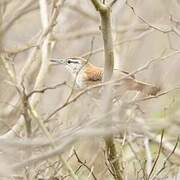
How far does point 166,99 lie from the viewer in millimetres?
4762

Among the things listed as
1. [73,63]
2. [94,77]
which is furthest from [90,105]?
[73,63]

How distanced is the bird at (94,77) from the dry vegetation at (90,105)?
0.07m

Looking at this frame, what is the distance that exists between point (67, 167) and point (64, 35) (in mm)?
2545

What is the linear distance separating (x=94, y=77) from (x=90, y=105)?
51 cm

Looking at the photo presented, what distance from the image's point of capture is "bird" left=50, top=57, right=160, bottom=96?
4.11 metres

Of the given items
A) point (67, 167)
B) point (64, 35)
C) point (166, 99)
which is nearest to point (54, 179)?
point (67, 167)

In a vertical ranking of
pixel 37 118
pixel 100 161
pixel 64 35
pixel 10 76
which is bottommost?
pixel 100 161

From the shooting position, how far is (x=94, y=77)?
15.8 ft

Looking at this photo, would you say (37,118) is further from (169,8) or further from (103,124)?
(169,8)

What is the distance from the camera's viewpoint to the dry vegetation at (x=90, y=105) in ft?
8.06

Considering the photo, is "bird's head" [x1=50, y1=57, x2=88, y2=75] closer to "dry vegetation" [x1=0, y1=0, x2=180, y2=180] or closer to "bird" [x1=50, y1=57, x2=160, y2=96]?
"bird" [x1=50, y1=57, x2=160, y2=96]

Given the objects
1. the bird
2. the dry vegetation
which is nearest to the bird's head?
the bird

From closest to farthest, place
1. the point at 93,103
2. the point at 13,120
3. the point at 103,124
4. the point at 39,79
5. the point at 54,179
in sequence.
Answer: the point at 103,124
the point at 54,179
the point at 93,103
the point at 39,79
the point at 13,120

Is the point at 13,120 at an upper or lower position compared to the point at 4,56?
lower
